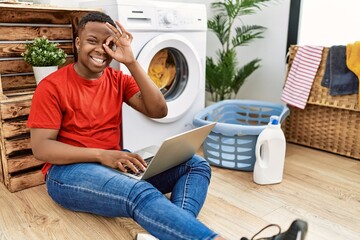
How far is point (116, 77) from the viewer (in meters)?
1.33

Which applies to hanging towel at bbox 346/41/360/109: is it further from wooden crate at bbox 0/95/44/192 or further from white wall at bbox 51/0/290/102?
wooden crate at bbox 0/95/44/192

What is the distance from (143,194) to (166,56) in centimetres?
112

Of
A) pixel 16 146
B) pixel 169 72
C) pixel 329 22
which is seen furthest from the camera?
pixel 329 22

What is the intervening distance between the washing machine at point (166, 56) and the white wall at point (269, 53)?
0.65 m

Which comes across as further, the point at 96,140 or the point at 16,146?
the point at 16,146

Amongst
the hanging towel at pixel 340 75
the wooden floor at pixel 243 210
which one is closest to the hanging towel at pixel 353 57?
the hanging towel at pixel 340 75

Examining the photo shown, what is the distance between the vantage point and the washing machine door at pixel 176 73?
6.10 feet

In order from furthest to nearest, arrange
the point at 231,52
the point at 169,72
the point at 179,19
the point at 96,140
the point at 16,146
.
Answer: the point at 231,52
the point at 169,72
the point at 179,19
the point at 16,146
the point at 96,140

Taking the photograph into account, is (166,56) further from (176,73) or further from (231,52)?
(231,52)

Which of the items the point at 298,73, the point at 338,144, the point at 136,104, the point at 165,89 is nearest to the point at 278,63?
the point at 298,73

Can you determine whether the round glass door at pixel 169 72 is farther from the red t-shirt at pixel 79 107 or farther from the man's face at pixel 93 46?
the man's face at pixel 93 46

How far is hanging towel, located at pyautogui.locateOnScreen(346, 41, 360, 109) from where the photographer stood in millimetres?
1784

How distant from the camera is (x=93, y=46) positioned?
45.4 inches

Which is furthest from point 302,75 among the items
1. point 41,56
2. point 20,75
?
point 20,75
